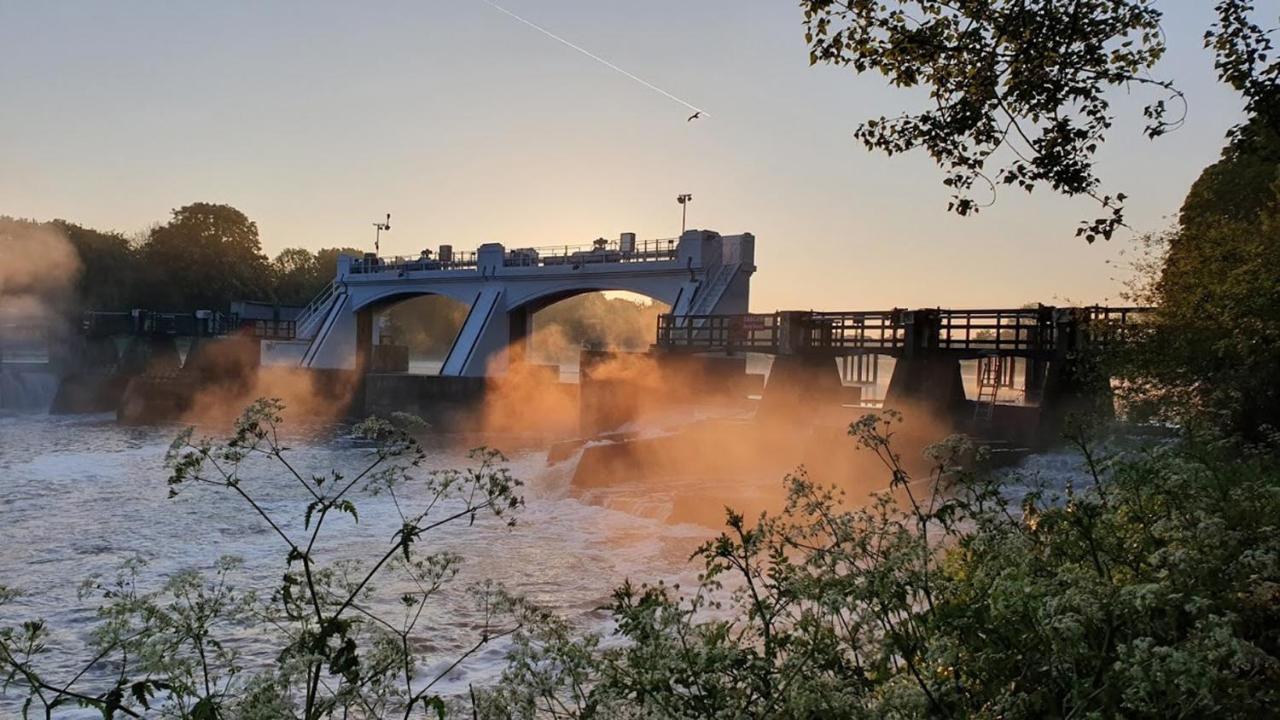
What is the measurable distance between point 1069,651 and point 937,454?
5.43ft

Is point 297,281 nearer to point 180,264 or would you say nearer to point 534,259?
point 180,264

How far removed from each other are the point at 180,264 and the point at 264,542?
64.9 m

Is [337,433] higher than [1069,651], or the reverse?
[1069,651]

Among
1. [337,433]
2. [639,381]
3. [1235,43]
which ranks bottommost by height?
[337,433]

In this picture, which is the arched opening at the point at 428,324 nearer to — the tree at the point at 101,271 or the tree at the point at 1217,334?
the tree at the point at 101,271

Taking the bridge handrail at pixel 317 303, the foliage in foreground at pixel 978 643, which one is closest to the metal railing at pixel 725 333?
the foliage in foreground at pixel 978 643

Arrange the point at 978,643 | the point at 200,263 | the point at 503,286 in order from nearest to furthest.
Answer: the point at 978,643 < the point at 503,286 < the point at 200,263

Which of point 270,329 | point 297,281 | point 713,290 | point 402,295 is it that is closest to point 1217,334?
point 713,290

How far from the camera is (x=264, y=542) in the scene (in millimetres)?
17188

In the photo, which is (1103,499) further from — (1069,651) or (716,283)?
(716,283)

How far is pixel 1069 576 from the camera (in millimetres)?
2969

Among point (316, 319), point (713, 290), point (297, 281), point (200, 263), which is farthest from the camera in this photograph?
point (297, 281)

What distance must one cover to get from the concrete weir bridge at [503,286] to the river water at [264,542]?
50.1 feet

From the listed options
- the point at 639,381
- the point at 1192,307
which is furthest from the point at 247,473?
the point at 1192,307
